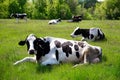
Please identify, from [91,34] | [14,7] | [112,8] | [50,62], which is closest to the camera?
[50,62]

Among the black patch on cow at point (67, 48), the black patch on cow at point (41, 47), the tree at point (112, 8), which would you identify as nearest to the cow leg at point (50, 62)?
the black patch on cow at point (41, 47)

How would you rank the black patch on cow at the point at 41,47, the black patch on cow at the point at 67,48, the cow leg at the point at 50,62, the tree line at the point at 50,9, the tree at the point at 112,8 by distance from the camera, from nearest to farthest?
the cow leg at the point at 50,62 → the black patch on cow at the point at 41,47 → the black patch on cow at the point at 67,48 → the tree at the point at 112,8 → the tree line at the point at 50,9

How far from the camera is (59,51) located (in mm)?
11773

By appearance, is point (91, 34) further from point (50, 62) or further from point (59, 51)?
point (50, 62)

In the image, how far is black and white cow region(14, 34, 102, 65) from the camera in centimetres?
1148

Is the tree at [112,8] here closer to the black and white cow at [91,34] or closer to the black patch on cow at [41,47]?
the black and white cow at [91,34]

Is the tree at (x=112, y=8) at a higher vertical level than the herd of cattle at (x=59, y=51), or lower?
lower

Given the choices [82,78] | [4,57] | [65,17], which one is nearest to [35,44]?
[4,57]

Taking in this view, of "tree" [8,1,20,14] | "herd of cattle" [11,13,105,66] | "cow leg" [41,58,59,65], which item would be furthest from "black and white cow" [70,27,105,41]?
"tree" [8,1,20,14]

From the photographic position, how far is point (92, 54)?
38.0ft

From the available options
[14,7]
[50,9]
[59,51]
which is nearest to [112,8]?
[50,9]

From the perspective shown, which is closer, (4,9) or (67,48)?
(67,48)

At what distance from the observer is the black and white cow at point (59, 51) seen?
11477mm

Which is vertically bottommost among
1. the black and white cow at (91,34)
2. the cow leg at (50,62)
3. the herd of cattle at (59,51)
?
the black and white cow at (91,34)
